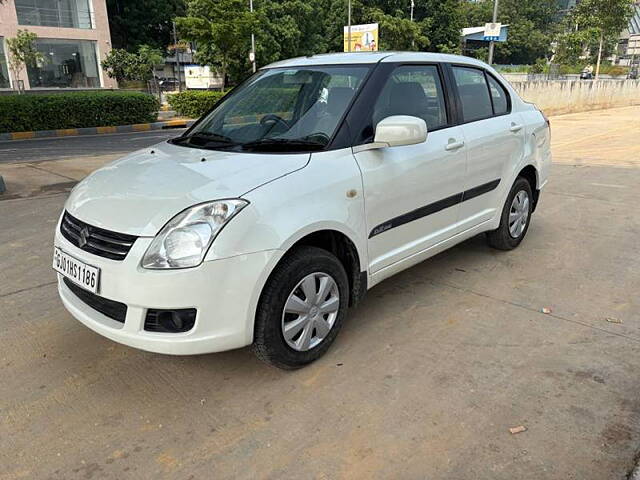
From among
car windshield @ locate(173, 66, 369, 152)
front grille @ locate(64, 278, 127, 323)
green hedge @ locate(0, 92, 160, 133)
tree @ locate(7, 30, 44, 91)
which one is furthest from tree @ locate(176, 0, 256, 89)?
front grille @ locate(64, 278, 127, 323)

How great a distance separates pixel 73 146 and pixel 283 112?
1135 cm

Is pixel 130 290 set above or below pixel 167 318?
above

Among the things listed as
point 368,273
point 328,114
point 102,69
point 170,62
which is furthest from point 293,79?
point 170,62

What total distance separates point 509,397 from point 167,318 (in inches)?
69.3

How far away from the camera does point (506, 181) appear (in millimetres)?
4484

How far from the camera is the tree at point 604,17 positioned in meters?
33.8

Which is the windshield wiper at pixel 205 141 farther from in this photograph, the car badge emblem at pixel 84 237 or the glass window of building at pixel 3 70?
the glass window of building at pixel 3 70

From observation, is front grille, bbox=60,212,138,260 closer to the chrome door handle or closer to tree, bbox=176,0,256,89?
the chrome door handle

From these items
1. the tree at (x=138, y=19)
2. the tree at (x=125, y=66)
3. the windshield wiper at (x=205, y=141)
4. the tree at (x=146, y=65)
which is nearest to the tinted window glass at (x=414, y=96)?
the windshield wiper at (x=205, y=141)

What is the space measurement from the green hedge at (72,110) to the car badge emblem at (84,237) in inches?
577

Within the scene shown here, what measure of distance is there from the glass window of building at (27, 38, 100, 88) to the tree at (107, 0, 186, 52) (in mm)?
12527

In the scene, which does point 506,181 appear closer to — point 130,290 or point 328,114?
point 328,114

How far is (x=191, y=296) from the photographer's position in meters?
2.47

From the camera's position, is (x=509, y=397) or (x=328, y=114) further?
(x=328, y=114)
